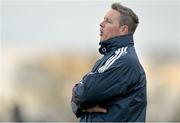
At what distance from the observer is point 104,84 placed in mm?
6320

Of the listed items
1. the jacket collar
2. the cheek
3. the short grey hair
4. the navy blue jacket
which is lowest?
the navy blue jacket

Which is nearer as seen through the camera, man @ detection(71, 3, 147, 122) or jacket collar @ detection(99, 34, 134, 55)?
man @ detection(71, 3, 147, 122)

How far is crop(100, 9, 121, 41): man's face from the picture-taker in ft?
21.4

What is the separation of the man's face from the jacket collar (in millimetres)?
37

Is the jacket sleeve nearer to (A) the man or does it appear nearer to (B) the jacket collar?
(A) the man

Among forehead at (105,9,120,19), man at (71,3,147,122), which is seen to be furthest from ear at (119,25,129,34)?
forehead at (105,9,120,19)

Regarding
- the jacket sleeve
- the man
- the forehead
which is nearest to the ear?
the man

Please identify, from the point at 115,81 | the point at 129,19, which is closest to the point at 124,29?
the point at 129,19

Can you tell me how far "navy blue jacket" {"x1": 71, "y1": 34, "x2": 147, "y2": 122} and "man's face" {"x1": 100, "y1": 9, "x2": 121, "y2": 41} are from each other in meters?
0.05

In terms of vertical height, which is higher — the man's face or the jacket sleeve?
the man's face

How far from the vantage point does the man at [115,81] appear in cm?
634

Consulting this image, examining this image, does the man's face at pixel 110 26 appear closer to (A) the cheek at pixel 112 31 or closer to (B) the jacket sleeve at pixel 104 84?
(A) the cheek at pixel 112 31

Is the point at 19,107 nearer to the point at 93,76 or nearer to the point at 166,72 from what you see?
the point at 166,72

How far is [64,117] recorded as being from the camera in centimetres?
2748
